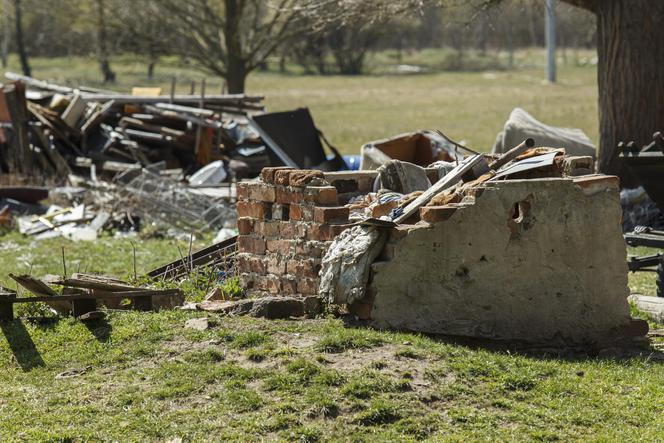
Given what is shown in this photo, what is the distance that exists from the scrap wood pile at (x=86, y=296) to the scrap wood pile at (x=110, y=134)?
10.6m

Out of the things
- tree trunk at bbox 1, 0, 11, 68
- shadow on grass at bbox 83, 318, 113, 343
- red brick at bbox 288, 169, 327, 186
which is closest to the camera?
shadow on grass at bbox 83, 318, 113, 343

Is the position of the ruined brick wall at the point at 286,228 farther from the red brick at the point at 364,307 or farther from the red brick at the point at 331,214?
the red brick at the point at 364,307

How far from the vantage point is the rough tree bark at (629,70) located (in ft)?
44.5

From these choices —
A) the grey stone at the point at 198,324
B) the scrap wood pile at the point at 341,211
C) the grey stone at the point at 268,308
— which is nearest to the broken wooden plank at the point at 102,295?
the grey stone at the point at 268,308

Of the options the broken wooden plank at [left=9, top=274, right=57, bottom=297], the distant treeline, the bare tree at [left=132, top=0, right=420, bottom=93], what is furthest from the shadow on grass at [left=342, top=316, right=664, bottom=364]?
the bare tree at [left=132, top=0, right=420, bottom=93]

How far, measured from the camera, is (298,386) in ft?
17.9

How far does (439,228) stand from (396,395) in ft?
4.59

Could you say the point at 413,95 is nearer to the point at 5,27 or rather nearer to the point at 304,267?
the point at 5,27

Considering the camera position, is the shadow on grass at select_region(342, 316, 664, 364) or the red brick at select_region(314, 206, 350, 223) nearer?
the shadow on grass at select_region(342, 316, 664, 364)

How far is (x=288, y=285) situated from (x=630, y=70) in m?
8.05

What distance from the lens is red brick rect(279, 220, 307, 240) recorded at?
23.6ft

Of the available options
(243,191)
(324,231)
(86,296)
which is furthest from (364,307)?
(86,296)

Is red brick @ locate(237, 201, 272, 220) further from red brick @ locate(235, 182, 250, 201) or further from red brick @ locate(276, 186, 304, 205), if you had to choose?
red brick @ locate(276, 186, 304, 205)

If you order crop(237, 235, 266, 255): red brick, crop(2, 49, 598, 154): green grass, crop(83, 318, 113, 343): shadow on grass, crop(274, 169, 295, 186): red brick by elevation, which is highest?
crop(274, 169, 295, 186): red brick
